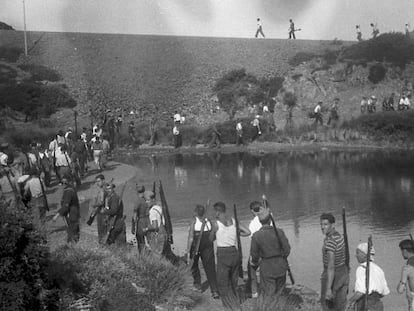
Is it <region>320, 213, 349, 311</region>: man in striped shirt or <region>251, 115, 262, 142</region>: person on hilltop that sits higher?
<region>251, 115, 262, 142</region>: person on hilltop

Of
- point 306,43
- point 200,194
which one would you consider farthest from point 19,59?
point 200,194

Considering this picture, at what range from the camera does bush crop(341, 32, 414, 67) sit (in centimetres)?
4116

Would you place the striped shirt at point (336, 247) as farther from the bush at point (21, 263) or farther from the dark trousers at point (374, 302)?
the bush at point (21, 263)

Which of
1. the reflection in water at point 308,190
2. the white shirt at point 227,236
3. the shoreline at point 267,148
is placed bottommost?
the reflection in water at point 308,190

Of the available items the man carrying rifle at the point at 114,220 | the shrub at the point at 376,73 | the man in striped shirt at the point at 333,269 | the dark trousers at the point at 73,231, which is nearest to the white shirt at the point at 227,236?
the man in striped shirt at the point at 333,269

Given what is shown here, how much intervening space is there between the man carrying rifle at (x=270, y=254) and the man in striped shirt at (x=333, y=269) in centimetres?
63

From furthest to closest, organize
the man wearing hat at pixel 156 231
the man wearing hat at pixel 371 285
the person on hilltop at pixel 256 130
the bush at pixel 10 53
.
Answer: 1. the bush at pixel 10 53
2. the person on hilltop at pixel 256 130
3. the man wearing hat at pixel 156 231
4. the man wearing hat at pixel 371 285

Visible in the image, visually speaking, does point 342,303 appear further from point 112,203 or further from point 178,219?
point 178,219

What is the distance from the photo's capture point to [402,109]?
3425 cm

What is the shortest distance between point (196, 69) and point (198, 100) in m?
4.96

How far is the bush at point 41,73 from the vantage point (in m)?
42.8

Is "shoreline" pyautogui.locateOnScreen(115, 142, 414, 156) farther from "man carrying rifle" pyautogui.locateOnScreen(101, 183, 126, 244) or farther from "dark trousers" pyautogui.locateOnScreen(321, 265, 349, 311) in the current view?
"dark trousers" pyautogui.locateOnScreen(321, 265, 349, 311)

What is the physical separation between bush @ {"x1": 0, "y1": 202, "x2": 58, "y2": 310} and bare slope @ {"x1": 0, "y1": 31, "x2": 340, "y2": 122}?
109 ft

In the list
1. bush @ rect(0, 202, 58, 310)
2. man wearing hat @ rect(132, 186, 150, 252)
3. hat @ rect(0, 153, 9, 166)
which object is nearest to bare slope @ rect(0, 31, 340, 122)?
hat @ rect(0, 153, 9, 166)
